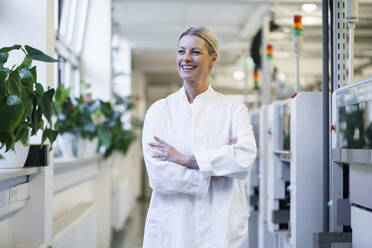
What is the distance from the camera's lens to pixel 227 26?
765 centimetres

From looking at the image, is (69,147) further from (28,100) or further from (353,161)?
(353,161)

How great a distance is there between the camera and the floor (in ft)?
17.4

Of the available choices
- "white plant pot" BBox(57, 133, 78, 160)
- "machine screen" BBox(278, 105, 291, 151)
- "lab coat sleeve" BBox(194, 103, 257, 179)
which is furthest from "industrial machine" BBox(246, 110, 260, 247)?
"lab coat sleeve" BBox(194, 103, 257, 179)

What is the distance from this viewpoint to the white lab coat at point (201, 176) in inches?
68.7

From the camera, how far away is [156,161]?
1796mm

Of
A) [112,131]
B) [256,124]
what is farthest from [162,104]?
[112,131]

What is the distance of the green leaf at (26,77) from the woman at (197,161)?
468mm

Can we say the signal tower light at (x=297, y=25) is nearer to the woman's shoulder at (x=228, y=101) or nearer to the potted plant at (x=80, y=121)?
the woman's shoulder at (x=228, y=101)

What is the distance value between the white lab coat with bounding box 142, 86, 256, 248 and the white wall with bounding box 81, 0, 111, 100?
3.35m

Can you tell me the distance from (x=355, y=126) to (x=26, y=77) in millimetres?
1267

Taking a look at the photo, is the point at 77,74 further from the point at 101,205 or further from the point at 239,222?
the point at 239,222

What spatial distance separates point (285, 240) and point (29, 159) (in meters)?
1.72

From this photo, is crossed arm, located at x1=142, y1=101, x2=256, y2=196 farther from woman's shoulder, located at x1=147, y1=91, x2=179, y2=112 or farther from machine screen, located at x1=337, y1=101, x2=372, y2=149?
machine screen, located at x1=337, y1=101, x2=372, y2=149

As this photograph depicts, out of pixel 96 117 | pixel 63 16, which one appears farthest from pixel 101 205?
pixel 63 16
